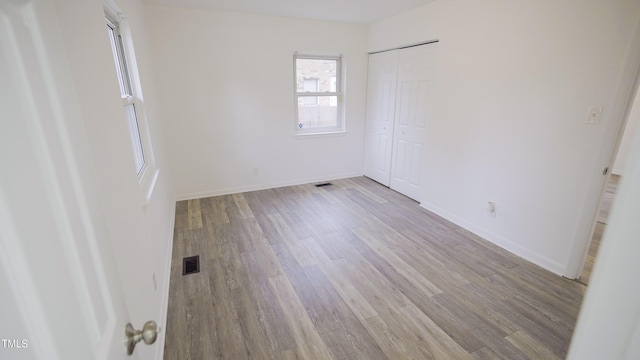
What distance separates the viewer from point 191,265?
2600 millimetres

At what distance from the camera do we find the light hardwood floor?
5.91 feet

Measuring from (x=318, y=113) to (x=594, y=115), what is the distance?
11.0 ft

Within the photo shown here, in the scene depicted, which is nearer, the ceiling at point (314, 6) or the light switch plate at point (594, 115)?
the light switch plate at point (594, 115)

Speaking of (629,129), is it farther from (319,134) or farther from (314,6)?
(314,6)

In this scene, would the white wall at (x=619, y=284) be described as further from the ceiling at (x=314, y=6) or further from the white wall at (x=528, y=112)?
the ceiling at (x=314, y=6)

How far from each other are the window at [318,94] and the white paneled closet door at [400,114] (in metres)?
0.53

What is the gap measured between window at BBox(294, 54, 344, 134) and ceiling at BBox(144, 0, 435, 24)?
2.25 feet

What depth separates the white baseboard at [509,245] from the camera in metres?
2.52

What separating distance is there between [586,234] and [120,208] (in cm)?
313

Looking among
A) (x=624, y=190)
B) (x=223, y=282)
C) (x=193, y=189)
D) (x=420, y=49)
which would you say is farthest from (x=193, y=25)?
(x=624, y=190)

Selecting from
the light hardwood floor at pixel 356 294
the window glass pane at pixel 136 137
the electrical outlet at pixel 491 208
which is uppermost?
the window glass pane at pixel 136 137

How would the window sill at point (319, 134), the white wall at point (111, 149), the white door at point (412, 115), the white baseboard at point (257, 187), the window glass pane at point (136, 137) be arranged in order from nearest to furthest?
1. the white wall at point (111, 149)
2. the window glass pane at point (136, 137)
3. the white door at point (412, 115)
4. the white baseboard at point (257, 187)
5. the window sill at point (319, 134)

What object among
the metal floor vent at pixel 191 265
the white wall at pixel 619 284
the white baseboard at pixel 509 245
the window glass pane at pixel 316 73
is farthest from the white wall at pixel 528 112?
the metal floor vent at pixel 191 265

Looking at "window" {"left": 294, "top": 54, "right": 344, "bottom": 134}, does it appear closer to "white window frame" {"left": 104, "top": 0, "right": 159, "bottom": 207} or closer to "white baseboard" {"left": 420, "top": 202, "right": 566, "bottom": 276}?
"white baseboard" {"left": 420, "top": 202, "right": 566, "bottom": 276}
